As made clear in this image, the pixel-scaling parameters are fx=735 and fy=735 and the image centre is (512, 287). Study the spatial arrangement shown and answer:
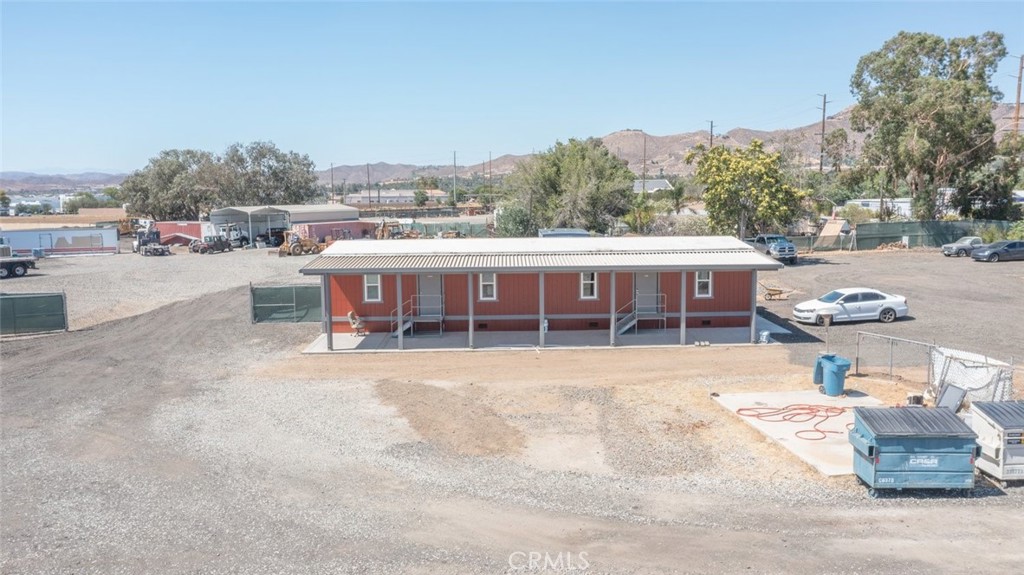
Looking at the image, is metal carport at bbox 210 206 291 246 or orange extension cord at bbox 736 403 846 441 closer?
orange extension cord at bbox 736 403 846 441

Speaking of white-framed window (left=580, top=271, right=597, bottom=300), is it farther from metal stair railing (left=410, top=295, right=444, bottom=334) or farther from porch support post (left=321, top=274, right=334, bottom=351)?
porch support post (left=321, top=274, right=334, bottom=351)

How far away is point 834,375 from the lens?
1819cm

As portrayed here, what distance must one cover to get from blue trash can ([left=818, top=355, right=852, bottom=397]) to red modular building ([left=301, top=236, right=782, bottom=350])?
282 inches

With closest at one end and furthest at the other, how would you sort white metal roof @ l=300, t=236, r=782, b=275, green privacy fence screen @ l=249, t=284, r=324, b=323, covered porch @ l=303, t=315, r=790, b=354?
white metal roof @ l=300, t=236, r=782, b=275, covered porch @ l=303, t=315, r=790, b=354, green privacy fence screen @ l=249, t=284, r=324, b=323

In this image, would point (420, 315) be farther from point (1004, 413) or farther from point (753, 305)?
point (1004, 413)

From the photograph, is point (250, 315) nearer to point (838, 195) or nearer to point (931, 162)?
point (931, 162)

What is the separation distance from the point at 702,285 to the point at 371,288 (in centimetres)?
1212

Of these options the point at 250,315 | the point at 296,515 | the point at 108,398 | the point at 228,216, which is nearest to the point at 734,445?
the point at 296,515

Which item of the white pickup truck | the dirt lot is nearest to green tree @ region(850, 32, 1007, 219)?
the white pickup truck

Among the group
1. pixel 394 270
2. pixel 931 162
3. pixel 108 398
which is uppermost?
pixel 931 162

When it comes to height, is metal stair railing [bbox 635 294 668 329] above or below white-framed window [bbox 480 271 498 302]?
below

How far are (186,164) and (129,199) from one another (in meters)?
8.35

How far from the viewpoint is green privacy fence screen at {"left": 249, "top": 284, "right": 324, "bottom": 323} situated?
29750 mm

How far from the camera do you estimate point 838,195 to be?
271 ft
